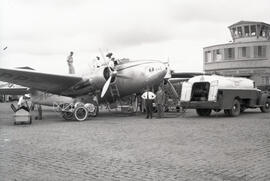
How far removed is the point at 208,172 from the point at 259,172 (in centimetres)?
89

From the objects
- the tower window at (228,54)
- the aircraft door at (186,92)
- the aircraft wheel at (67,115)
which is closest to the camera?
the aircraft wheel at (67,115)

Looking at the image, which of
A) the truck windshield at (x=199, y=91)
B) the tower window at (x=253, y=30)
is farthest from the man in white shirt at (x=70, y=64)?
the tower window at (x=253, y=30)

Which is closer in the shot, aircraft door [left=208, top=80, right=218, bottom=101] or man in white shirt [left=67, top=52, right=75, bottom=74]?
aircraft door [left=208, top=80, right=218, bottom=101]

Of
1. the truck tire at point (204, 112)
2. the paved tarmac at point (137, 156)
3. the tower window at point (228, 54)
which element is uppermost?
the tower window at point (228, 54)

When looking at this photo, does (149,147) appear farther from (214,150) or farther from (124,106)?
(124,106)

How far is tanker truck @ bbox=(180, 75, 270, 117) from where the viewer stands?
1636 cm

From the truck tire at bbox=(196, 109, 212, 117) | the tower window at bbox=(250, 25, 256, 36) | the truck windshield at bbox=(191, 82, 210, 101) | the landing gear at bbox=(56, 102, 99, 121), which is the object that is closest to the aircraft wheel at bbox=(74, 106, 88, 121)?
the landing gear at bbox=(56, 102, 99, 121)

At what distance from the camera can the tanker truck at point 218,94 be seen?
1636 cm

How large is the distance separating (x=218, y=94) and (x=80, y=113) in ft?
22.1

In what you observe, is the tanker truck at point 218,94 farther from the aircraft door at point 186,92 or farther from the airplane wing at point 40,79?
the airplane wing at point 40,79

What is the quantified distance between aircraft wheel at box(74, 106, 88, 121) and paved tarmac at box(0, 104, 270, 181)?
16.4 feet

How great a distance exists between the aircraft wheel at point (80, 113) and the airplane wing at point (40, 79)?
94.3 inches

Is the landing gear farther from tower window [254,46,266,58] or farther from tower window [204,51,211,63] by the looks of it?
tower window [204,51,211,63]

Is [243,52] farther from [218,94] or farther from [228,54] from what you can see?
[218,94]
